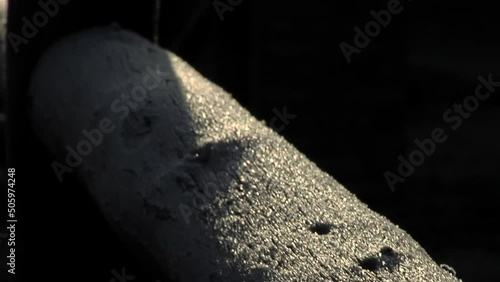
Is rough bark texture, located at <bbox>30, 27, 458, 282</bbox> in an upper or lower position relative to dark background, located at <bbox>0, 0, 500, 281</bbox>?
upper

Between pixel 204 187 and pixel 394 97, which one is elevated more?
pixel 204 187

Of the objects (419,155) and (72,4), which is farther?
(419,155)

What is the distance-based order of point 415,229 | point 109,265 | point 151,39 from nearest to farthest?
1. point 109,265
2. point 151,39
3. point 415,229

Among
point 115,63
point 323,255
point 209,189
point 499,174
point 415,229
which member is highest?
point 323,255

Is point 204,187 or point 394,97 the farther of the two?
point 394,97

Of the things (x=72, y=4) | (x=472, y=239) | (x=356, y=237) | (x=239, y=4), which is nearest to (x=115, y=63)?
(x=72, y=4)

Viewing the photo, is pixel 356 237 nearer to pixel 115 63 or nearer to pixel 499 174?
pixel 115 63

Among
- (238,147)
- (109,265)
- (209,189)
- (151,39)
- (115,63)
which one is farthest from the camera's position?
(151,39)

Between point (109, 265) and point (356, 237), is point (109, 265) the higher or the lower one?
the lower one
